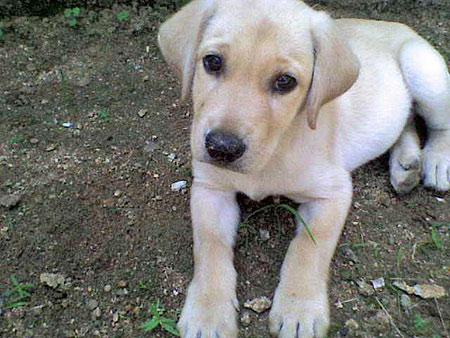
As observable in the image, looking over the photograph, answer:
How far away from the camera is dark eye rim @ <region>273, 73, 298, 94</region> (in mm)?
2664

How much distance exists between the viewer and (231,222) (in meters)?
3.27

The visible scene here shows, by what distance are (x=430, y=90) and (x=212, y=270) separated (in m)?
2.01

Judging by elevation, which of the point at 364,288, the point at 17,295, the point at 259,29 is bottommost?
the point at 17,295

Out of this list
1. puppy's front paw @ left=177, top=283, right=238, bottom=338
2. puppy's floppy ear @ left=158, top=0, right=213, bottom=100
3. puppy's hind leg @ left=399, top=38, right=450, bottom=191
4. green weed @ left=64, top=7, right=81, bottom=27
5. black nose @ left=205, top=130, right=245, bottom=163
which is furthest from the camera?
green weed @ left=64, top=7, right=81, bottom=27

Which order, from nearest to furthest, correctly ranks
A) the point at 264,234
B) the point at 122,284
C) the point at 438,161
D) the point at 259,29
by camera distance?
the point at 259,29 < the point at 122,284 < the point at 264,234 < the point at 438,161

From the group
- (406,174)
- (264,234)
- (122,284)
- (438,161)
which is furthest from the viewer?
(438,161)

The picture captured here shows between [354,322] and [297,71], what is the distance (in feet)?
4.16

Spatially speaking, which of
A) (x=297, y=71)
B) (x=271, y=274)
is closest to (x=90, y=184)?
(x=271, y=274)

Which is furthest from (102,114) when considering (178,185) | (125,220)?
(125,220)

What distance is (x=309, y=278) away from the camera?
283cm

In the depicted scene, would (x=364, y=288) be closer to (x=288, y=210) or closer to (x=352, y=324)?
(x=352, y=324)

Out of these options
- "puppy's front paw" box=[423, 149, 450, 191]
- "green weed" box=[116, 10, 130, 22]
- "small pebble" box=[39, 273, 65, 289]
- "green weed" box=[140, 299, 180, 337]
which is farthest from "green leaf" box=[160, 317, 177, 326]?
"green weed" box=[116, 10, 130, 22]

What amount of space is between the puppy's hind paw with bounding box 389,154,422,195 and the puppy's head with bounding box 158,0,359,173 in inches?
38.8

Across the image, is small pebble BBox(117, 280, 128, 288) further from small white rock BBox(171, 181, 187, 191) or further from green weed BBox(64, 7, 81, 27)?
green weed BBox(64, 7, 81, 27)
